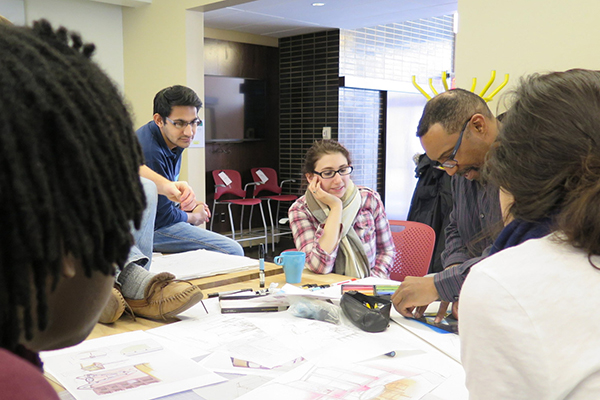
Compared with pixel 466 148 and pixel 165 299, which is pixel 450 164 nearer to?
pixel 466 148

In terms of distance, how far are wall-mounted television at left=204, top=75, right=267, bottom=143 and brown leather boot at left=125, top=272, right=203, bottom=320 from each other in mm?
5423

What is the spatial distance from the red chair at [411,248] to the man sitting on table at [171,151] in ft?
2.82

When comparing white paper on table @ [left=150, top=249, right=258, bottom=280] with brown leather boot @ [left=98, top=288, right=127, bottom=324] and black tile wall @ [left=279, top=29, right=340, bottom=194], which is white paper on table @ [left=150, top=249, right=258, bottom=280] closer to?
brown leather boot @ [left=98, top=288, right=127, bottom=324]

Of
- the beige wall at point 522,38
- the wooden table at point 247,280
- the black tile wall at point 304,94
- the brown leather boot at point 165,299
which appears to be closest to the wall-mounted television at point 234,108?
the black tile wall at point 304,94

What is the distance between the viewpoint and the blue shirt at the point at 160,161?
2.98 metres

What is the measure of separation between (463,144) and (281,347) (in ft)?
3.63

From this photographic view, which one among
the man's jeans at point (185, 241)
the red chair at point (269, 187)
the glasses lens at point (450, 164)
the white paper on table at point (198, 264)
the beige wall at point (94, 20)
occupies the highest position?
the beige wall at point (94, 20)

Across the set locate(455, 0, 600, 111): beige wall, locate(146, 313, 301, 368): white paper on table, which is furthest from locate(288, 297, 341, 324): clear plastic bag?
locate(455, 0, 600, 111): beige wall

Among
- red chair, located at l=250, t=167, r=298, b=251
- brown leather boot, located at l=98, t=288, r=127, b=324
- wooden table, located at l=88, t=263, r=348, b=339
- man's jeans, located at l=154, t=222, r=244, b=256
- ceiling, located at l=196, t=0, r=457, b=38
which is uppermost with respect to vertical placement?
ceiling, located at l=196, t=0, r=457, b=38

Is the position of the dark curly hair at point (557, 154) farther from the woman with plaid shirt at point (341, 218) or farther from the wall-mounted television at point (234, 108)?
the wall-mounted television at point (234, 108)

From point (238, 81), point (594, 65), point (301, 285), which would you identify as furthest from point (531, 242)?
point (238, 81)

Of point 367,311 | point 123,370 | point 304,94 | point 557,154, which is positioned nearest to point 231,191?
point 304,94

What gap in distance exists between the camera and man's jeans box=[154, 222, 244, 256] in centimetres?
303

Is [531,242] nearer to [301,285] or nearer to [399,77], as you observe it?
[301,285]
